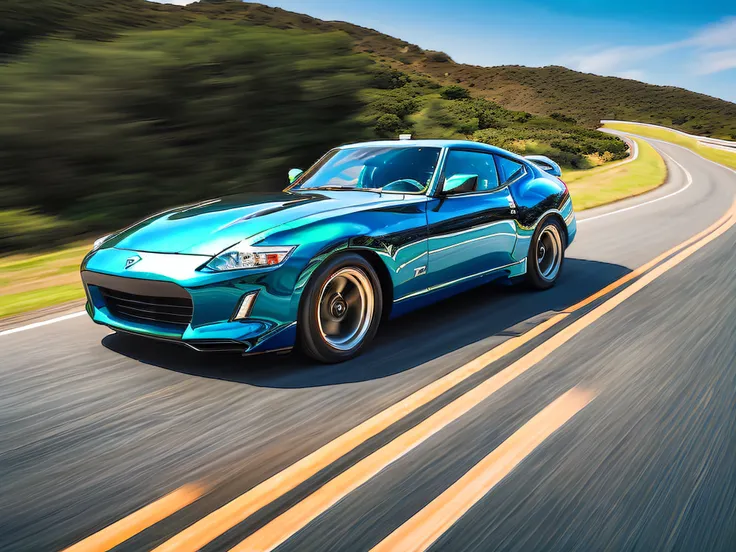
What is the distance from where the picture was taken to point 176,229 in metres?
4.56

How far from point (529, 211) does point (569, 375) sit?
251 cm

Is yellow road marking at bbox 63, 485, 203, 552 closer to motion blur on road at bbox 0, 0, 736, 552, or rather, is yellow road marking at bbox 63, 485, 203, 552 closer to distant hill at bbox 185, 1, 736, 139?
motion blur on road at bbox 0, 0, 736, 552

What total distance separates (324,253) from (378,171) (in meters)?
1.56

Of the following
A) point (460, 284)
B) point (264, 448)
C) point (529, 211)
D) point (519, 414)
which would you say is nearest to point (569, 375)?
point (519, 414)

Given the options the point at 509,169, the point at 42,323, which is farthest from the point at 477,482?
the point at 42,323

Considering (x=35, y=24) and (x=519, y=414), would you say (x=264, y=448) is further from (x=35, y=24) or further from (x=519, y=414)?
(x=35, y=24)

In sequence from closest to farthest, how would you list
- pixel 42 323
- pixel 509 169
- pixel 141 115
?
pixel 42 323 < pixel 509 169 < pixel 141 115

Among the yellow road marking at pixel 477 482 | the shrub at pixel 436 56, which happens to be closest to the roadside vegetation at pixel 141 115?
the yellow road marking at pixel 477 482

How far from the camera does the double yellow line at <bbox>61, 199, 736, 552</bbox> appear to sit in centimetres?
252

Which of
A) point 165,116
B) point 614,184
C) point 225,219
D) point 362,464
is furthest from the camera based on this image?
point 614,184

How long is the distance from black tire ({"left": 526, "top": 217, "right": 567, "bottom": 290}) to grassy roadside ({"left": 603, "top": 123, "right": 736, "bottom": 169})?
39407 millimetres

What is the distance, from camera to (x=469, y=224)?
558 centimetres

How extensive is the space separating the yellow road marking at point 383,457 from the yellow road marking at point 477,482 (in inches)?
13.1

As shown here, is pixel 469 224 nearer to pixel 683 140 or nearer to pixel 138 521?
pixel 138 521
